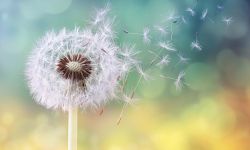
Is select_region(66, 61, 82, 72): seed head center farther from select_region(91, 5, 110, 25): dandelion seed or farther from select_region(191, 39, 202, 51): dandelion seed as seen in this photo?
select_region(191, 39, 202, 51): dandelion seed

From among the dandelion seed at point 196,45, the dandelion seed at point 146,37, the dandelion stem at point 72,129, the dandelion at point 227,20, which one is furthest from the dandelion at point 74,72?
the dandelion at point 227,20

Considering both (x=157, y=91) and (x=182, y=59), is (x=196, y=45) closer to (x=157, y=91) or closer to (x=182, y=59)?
(x=182, y=59)

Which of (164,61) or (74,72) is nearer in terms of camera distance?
(74,72)

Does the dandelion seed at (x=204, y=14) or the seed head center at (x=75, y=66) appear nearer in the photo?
the seed head center at (x=75, y=66)

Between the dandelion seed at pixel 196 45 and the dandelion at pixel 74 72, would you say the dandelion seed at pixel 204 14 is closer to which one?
the dandelion seed at pixel 196 45

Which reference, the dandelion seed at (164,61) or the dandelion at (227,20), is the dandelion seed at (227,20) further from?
the dandelion seed at (164,61)

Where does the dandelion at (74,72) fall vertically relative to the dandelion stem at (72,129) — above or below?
Answer: above

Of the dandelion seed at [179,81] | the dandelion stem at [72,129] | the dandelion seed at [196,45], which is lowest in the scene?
the dandelion stem at [72,129]

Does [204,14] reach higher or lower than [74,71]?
higher

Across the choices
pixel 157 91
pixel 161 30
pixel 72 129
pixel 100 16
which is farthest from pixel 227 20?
pixel 72 129
